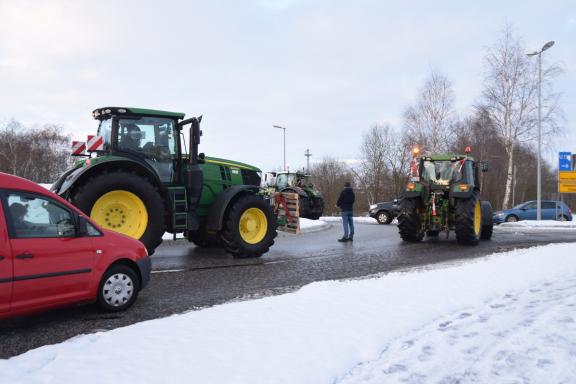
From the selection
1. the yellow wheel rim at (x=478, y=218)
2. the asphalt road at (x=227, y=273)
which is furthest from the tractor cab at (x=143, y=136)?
the yellow wheel rim at (x=478, y=218)

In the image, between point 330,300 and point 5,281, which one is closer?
point 5,281

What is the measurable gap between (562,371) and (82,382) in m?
3.44

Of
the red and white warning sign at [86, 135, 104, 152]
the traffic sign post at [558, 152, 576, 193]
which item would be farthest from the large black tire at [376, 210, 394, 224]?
the red and white warning sign at [86, 135, 104, 152]

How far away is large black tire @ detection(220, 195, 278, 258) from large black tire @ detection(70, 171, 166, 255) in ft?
4.58

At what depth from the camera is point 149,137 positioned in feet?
28.8

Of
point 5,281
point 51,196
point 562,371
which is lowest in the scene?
point 562,371

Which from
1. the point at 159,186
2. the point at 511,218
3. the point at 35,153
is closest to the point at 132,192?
the point at 159,186

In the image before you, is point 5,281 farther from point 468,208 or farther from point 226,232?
point 468,208

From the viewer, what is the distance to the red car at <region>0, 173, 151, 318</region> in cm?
436

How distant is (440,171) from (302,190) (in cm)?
1151

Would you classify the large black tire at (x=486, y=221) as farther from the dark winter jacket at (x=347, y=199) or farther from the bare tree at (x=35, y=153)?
the bare tree at (x=35, y=153)

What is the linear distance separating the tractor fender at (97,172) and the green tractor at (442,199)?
285 inches

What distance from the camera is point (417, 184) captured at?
1288 centimetres

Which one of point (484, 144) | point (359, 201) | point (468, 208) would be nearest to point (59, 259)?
point (468, 208)
